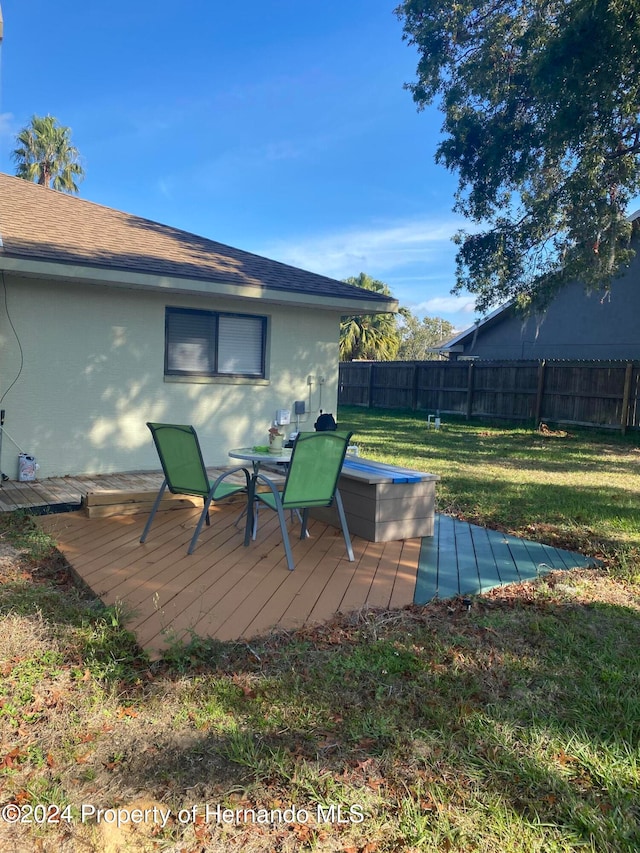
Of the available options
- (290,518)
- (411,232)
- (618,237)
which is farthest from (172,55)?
(411,232)

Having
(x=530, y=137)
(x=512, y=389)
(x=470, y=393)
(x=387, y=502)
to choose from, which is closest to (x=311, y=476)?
(x=387, y=502)

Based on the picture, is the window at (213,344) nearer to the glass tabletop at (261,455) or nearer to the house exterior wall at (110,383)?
the house exterior wall at (110,383)

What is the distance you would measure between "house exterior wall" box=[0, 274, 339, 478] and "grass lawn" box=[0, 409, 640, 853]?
3.32 m

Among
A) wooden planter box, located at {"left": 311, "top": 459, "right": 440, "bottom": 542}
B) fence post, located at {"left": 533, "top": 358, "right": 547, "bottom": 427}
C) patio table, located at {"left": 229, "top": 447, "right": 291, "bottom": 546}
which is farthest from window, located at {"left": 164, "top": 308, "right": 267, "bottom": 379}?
fence post, located at {"left": 533, "top": 358, "right": 547, "bottom": 427}

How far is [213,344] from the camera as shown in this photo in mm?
7898

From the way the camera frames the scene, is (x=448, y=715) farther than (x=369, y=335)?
No

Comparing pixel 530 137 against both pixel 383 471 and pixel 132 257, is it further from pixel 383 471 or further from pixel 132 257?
pixel 383 471

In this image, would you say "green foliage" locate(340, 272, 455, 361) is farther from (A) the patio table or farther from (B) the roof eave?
(A) the patio table

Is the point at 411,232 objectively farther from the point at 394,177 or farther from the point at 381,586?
the point at 381,586

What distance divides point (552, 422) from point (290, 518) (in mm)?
11946

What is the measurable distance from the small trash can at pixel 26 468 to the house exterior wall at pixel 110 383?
96 mm

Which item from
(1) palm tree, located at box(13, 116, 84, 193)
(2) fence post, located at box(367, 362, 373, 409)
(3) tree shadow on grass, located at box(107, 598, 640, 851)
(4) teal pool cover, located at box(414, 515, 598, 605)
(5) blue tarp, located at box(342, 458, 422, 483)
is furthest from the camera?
(1) palm tree, located at box(13, 116, 84, 193)

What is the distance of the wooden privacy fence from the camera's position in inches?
561

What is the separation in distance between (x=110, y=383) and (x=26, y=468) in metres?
1.37
